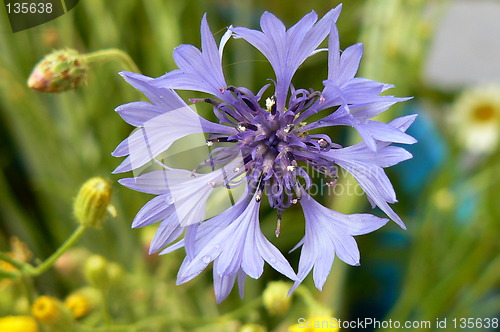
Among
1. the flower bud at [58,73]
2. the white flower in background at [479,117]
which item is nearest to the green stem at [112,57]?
the flower bud at [58,73]

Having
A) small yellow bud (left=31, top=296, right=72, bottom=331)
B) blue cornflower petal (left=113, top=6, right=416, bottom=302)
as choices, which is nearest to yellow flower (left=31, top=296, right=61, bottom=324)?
small yellow bud (left=31, top=296, right=72, bottom=331)

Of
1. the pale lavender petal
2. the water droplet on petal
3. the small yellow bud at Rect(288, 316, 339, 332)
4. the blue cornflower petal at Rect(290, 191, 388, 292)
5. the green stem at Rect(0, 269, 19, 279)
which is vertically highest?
the pale lavender petal

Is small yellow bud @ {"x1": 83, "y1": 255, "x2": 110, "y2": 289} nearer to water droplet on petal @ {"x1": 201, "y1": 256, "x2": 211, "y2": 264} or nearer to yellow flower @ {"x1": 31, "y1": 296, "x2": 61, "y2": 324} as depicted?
yellow flower @ {"x1": 31, "y1": 296, "x2": 61, "y2": 324}

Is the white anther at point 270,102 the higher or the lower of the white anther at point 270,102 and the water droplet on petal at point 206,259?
the higher

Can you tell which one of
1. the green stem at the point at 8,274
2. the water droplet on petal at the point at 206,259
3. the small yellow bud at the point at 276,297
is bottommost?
the small yellow bud at the point at 276,297

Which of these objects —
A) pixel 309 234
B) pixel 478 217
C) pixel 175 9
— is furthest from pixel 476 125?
pixel 309 234

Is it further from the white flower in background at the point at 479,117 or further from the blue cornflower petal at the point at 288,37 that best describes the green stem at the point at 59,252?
the white flower in background at the point at 479,117

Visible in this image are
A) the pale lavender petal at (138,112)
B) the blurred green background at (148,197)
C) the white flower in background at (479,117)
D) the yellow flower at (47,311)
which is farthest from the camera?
the white flower in background at (479,117)

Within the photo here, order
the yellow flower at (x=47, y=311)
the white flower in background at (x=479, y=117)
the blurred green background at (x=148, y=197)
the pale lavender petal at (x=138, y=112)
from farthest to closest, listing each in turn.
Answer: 1. the white flower in background at (x=479, y=117)
2. the blurred green background at (x=148, y=197)
3. the yellow flower at (x=47, y=311)
4. the pale lavender petal at (x=138, y=112)
